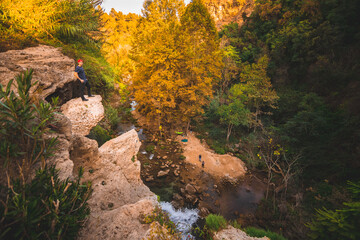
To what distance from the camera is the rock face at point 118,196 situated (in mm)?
3326

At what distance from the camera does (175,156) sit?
14289 millimetres

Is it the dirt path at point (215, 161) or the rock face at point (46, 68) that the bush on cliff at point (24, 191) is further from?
the dirt path at point (215, 161)

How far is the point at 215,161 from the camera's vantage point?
46.7 feet

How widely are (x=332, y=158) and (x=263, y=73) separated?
353 inches

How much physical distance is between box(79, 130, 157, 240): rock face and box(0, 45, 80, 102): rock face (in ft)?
10.5

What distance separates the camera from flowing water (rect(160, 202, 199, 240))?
832cm

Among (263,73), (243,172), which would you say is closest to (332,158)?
(243,172)

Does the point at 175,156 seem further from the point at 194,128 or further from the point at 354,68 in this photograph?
the point at 354,68

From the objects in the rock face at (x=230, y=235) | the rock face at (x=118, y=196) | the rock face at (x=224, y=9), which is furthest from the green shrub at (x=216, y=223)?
the rock face at (x=224, y=9)

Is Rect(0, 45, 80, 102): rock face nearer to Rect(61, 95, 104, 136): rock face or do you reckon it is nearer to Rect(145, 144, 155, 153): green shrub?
Rect(61, 95, 104, 136): rock face

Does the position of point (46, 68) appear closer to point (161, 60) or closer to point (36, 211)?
point (36, 211)

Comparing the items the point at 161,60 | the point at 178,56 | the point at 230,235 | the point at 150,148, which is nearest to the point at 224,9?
the point at 178,56

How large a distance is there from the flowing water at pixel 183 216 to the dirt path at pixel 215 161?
14.9 feet

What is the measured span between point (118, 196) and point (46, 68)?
5929mm
